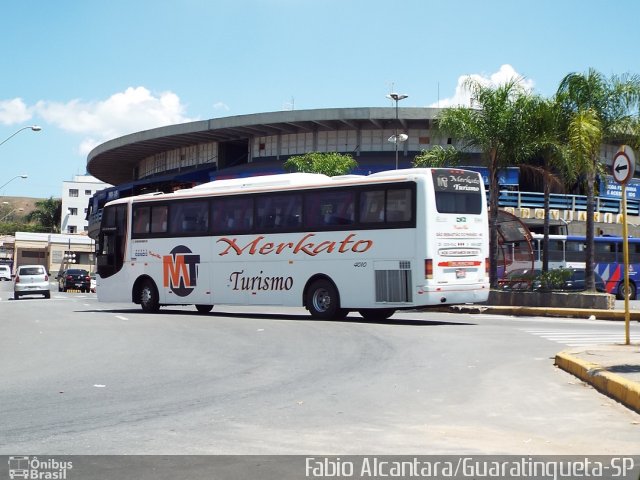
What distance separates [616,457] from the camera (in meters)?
6.21

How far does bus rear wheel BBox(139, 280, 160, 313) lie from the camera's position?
25.8m

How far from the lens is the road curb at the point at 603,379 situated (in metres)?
8.45

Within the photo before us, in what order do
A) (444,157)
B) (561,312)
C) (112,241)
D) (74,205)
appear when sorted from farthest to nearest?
(74,205), (444,157), (112,241), (561,312)

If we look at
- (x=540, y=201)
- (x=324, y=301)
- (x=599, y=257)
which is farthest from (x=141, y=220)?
(x=540, y=201)

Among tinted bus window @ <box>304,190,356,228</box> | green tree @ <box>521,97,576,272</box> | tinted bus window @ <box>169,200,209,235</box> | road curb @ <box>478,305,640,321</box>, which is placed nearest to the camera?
tinted bus window @ <box>304,190,356,228</box>

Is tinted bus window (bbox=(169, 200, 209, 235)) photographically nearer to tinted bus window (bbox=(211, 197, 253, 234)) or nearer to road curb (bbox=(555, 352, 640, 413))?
tinted bus window (bbox=(211, 197, 253, 234))

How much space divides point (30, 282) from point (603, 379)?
37.0m

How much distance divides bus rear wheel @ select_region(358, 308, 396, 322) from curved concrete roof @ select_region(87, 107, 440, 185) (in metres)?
33.6

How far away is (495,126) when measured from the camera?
29.0 m

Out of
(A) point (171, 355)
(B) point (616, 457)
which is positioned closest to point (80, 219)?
(A) point (171, 355)

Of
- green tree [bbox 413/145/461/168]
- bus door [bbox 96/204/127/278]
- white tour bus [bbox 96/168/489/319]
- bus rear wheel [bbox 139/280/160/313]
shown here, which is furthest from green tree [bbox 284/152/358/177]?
bus rear wheel [bbox 139/280/160/313]

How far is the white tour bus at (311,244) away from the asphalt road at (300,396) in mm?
3235

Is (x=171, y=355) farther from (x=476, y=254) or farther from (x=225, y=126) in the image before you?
(x=225, y=126)

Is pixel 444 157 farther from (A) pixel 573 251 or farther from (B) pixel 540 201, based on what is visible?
(B) pixel 540 201
